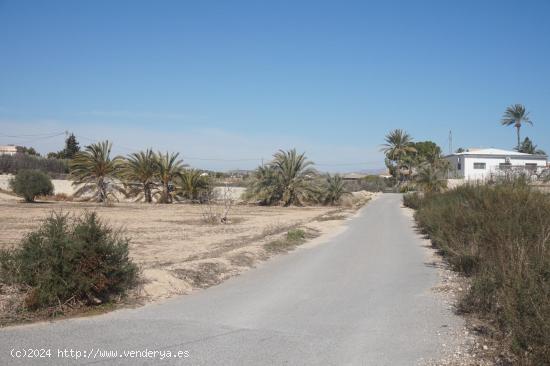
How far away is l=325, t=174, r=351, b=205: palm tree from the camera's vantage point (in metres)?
51.5

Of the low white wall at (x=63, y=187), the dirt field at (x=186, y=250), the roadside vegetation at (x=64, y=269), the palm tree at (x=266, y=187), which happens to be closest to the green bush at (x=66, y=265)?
the roadside vegetation at (x=64, y=269)

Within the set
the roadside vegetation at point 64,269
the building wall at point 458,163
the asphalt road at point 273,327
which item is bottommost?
the asphalt road at point 273,327

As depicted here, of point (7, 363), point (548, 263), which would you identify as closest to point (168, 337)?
point (7, 363)

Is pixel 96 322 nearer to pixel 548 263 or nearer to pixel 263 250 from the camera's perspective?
pixel 548 263

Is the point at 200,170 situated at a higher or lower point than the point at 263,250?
higher

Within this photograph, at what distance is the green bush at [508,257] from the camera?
525 cm

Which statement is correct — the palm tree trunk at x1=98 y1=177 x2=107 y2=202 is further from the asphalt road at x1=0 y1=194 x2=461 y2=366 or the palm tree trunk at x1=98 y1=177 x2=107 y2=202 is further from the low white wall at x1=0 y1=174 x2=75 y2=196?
the asphalt road at x1=0 y1=194 x2=461 y2=366

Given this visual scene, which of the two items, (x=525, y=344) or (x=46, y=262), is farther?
(x=46, y=262)

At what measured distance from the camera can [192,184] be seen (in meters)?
51.9

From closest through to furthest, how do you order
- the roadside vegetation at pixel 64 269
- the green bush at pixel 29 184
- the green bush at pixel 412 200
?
1. the roadside vegetation at pixel 64 269
2. the green bush at pixel 412 200
3. the green bush at pixel 29 184

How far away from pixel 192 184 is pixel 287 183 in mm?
9735

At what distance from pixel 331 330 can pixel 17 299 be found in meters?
4.41

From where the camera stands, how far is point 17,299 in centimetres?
722

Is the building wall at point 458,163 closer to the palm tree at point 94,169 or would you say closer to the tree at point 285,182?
the tree at point 285,182
